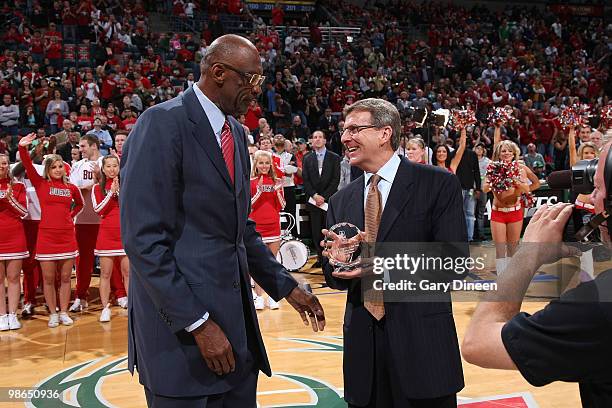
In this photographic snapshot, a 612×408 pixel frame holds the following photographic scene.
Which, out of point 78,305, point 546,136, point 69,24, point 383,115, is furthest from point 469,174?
point 69,24

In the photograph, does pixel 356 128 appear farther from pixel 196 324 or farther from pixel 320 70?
pixel 320 70

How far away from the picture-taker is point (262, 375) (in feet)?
17.3

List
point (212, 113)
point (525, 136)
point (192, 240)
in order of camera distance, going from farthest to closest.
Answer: point (525, 136)
point (212, 113)
point (192, 240)

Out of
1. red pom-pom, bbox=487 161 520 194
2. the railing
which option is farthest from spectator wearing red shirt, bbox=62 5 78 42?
red pom-pom, bbox=487 161 520 194

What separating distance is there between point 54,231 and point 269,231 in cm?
224

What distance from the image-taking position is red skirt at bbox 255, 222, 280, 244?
7777mm

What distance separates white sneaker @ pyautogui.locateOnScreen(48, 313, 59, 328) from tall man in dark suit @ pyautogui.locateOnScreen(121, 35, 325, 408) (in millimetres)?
4868

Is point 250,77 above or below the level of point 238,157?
above

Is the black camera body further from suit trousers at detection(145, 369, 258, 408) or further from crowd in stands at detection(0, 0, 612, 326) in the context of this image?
crowd in stands at detection(0, 0, 612, 326)

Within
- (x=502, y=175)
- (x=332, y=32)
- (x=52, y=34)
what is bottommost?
(x=332, y=32)

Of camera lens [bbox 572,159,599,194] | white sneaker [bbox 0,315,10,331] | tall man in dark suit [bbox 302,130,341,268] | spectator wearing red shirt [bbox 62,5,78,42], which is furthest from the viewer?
spectator wearing red shirt [bbox 62,5,78,42]

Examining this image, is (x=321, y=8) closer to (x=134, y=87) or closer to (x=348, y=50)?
(x=348, y=50)

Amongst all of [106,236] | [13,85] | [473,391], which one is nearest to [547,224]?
[473,391]

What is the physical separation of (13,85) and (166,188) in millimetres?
12089
